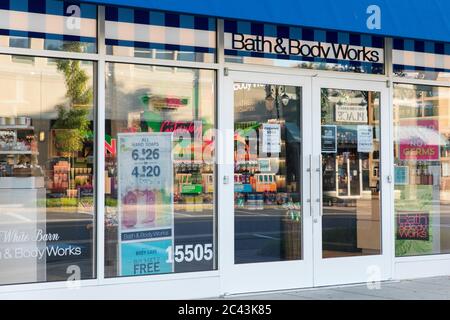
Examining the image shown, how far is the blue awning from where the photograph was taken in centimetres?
698

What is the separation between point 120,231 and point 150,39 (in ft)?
6.89

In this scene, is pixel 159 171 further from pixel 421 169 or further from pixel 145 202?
pixel 421 169

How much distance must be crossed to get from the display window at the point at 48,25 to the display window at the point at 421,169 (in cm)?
420

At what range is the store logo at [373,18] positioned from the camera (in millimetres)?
7910

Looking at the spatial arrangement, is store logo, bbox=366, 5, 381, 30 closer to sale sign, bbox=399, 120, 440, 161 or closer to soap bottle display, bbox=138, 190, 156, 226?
sale sign, bbox=399, 120, 440, 161

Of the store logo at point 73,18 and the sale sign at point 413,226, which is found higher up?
the store logo at point 73,18

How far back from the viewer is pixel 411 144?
9266 millimetres

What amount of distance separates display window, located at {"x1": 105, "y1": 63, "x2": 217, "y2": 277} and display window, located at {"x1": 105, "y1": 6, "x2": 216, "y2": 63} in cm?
17

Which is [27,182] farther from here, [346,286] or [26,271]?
[346,286]

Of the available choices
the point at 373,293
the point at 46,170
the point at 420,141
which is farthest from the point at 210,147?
the point at 420,141

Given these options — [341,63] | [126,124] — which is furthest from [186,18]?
[341,63]

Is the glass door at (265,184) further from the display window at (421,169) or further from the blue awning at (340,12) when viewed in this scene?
the display window at (421,169)

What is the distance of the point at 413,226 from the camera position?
30.5 ft

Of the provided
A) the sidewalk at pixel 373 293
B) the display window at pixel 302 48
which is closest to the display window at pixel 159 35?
the display window at pixel 302 48
